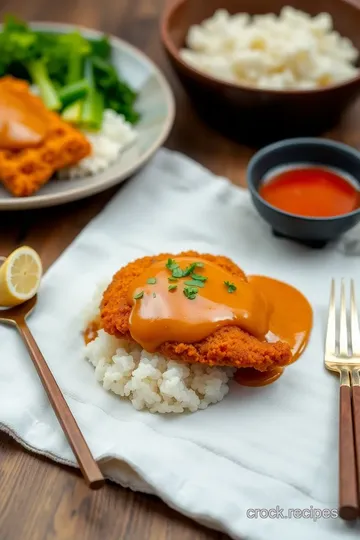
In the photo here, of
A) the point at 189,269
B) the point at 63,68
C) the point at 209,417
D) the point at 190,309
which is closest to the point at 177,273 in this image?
the point at 189,269

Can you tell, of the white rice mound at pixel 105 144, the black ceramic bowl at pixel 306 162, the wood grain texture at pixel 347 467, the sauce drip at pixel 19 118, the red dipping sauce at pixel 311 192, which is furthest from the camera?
the white rice mound at pixel 105 144

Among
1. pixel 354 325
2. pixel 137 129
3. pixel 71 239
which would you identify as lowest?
pixel 71 239

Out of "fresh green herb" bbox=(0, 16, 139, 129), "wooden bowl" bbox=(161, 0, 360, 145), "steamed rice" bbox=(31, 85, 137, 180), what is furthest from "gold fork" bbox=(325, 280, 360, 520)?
"fresh green herb" bbox=(0, 16, 139, 129)

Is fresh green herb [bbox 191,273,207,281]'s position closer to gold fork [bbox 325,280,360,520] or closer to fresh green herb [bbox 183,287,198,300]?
fresh green herb [bbox 183,287,198,300]

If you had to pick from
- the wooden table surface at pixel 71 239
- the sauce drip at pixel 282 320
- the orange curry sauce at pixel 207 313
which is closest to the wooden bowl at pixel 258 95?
the wooden table surface at pixel 71 239

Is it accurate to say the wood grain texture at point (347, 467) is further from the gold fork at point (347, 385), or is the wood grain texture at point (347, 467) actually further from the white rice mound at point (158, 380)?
the white rice mound at point (158, 380)

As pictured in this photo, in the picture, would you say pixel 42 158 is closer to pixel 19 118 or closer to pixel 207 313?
pixel 19 118
